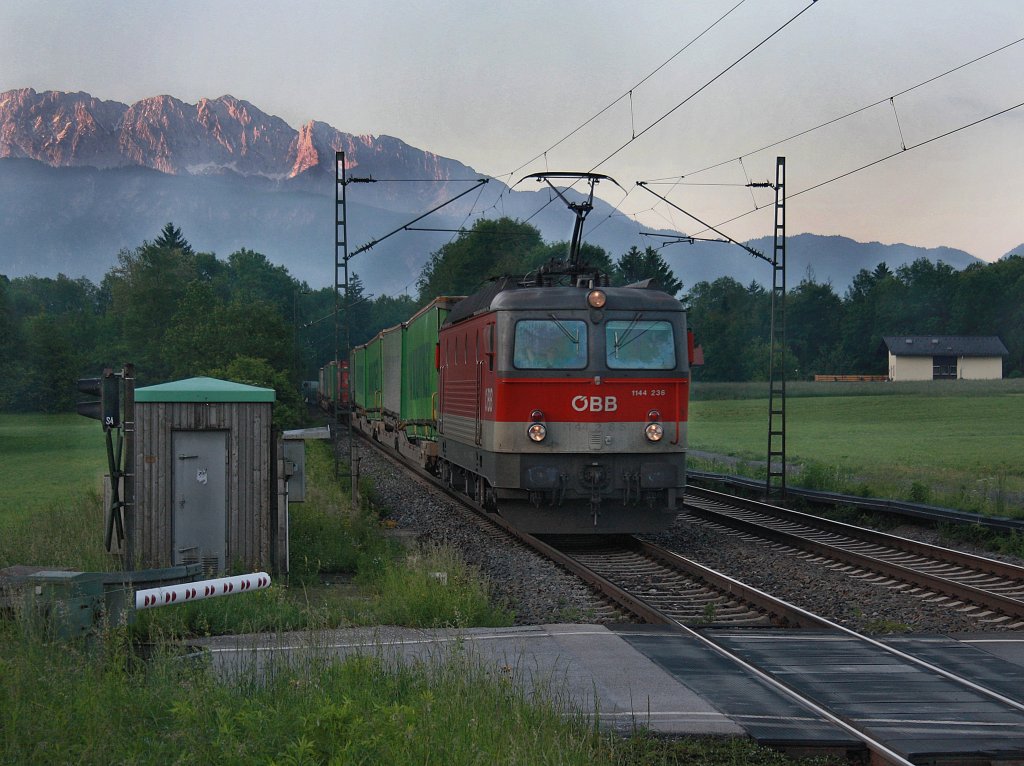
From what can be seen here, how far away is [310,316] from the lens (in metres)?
140

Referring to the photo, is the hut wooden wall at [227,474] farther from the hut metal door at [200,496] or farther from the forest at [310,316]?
the forest at [310,316]

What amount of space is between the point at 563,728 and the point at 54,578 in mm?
3248

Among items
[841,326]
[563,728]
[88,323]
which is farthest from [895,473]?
[841,326]

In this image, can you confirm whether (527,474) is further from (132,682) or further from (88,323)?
(88,323)

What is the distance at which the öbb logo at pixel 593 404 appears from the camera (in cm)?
1425

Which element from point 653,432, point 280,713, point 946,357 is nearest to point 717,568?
point 653,432

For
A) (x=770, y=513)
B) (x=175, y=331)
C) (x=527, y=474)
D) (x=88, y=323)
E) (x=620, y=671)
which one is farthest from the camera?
(x=88, y=323)

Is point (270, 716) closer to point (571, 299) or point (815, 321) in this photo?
point (571, 299)

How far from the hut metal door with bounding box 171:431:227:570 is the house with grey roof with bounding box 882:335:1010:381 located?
90305mm

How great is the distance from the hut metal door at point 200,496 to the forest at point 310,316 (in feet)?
93.7

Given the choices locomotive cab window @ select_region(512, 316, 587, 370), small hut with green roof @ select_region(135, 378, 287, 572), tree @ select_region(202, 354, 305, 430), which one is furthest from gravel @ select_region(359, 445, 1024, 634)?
tree @ select_region(202, 354, 305, 430)

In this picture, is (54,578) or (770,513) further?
(770,513)

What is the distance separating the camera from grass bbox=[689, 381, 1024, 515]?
23328 mm

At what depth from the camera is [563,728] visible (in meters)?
5.60
